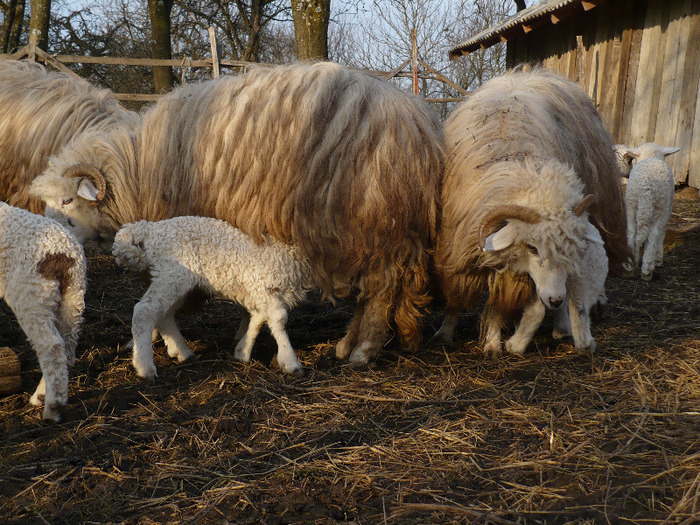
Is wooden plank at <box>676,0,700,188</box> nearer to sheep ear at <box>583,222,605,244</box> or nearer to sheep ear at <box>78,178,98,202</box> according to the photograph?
sheep ear at <box>583,222,605,244</box>

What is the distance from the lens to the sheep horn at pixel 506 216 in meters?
3.77

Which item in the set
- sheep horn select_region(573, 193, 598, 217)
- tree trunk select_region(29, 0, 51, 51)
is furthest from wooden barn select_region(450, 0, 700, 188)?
tree trunk select_region(29, 0, 51, 51)

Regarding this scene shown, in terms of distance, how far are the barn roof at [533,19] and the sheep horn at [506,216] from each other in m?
7.58

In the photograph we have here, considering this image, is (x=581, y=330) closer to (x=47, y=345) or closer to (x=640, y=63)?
(x=47, y=345)

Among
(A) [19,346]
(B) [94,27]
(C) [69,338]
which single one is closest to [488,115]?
(C) [69,338]

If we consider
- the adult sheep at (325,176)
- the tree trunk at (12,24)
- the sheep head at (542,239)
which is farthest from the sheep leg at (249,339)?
the tree trunk at (12,24)

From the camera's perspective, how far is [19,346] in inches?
179

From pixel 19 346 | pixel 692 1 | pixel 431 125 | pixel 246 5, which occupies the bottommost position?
pixel 19 346

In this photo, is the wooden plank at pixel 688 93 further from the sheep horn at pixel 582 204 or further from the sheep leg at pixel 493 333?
the sheep horn at pixel 582 204

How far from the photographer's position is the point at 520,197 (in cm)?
388

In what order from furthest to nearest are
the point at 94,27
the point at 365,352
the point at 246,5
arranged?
the point at 246,5
the point at 94,27
the point at 365,352

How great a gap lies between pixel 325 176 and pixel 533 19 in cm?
918

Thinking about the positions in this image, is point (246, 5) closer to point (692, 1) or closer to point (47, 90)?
point (692, 1)

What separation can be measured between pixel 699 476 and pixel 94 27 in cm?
1910
